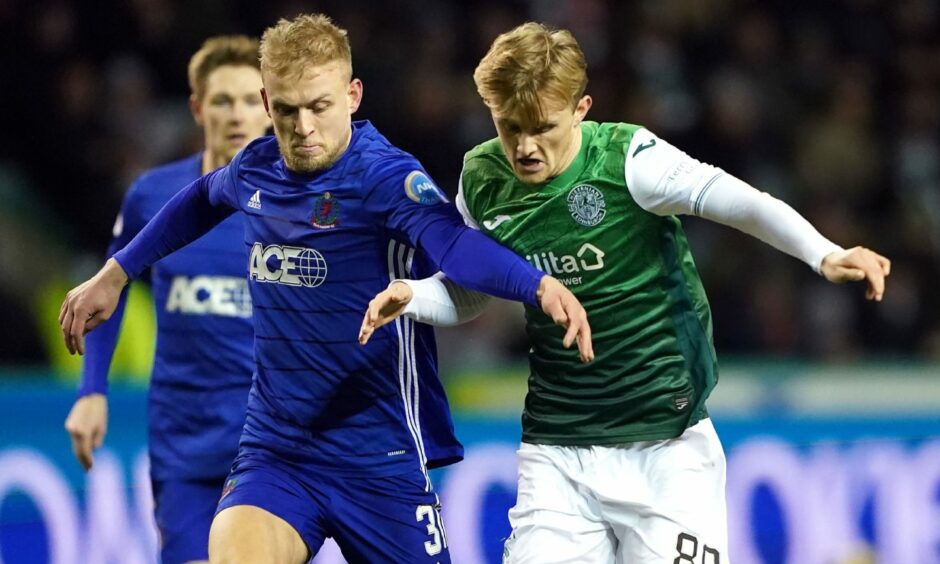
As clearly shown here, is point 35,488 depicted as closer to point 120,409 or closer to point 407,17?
point 120,409

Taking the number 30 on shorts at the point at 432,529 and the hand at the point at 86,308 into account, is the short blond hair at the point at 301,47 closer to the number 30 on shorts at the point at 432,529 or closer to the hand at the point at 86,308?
the hand at the point at 86,308

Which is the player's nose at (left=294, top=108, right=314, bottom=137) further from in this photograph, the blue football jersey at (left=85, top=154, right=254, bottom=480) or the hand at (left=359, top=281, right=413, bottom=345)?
the blue football jersey at (left=85, top=154, right=254, bottom=480)

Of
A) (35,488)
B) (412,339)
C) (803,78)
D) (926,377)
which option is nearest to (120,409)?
(35,488)

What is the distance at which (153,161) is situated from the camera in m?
9.44

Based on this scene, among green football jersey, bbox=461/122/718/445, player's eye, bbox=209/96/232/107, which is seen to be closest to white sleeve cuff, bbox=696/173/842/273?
green football jersey, bbox=461/122/718/445

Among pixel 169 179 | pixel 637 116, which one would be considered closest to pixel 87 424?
→ pixel 169 179

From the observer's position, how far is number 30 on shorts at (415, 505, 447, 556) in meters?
4.20

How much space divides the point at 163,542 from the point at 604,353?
6.11 ft

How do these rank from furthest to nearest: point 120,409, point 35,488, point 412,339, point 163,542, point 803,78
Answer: point 803,78 < point 120,409 < point 35,488 < point 163,542 < point 412,339

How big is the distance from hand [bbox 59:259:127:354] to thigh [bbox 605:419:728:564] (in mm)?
1581

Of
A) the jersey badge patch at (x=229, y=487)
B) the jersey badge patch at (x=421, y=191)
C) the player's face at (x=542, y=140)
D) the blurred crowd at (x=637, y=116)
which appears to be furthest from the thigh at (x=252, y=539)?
the blurred crowd at (x=637, y=116)

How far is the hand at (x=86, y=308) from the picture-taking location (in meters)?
4.30

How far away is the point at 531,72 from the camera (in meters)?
4.00

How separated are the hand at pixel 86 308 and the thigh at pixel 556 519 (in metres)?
1.33
